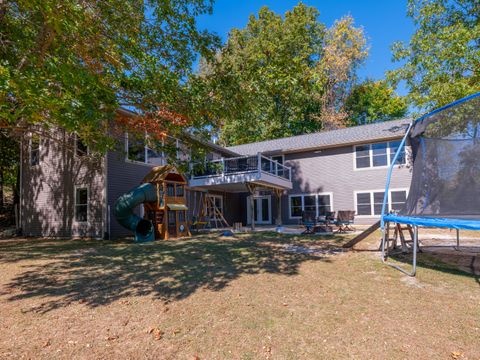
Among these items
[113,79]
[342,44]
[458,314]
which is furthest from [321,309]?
[342,44]

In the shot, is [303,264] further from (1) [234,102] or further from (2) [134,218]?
(2) [134,218]

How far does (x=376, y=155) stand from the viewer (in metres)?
19.3

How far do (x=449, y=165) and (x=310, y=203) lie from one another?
14049 millimetres

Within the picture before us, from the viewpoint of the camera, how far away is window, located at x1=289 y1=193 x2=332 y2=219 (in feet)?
67.6

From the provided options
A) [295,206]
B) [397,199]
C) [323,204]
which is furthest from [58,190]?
[397,199]

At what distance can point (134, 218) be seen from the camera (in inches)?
471

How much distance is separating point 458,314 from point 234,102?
6.79 m

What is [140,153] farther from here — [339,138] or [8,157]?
[339,138]

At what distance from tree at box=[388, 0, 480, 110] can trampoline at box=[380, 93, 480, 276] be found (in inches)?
333

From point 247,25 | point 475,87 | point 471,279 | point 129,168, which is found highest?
point 247,25

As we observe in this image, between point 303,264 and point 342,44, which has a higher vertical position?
point 342,44

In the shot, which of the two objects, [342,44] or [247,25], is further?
[247,25]

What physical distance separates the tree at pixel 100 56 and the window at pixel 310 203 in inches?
536

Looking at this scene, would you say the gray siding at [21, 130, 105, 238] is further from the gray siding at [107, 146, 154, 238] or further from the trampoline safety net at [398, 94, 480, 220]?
the trampoline safety net at [398, 94, 480, 220]
